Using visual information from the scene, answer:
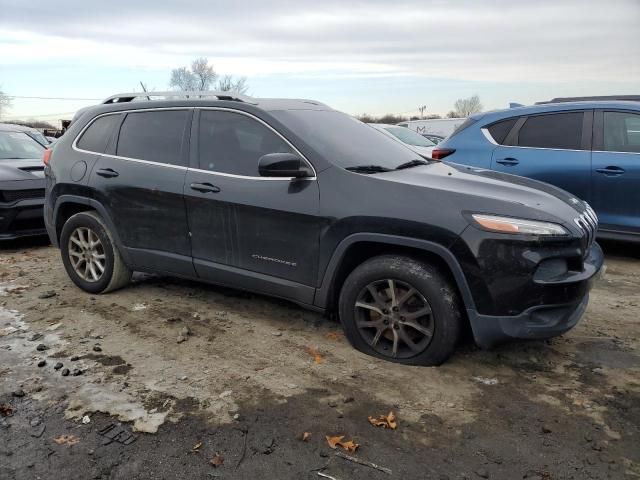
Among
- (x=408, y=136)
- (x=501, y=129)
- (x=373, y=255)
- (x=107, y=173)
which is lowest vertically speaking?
(x=373, y=255)

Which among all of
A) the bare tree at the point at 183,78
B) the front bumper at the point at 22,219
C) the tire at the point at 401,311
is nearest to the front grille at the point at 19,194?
the front bumper at the point at 22,219

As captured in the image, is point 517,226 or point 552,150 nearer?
point 517,226

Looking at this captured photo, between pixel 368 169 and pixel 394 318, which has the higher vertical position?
pixel 368 169

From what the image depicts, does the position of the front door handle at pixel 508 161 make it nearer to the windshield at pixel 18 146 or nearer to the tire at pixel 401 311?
the tire at pixel 401 311

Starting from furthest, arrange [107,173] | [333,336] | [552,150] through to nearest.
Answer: [552,150] < [107,173] < [333,336]

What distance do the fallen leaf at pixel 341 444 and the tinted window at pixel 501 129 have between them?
15.7ft

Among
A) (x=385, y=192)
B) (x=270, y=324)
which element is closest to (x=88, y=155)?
(x=270, y=324)

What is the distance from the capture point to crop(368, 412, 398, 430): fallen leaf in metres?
2.89

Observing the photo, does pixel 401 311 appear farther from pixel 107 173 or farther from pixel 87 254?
pixel 87 254

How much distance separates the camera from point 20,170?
7219 millimetres

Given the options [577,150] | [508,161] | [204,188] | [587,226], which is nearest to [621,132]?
[577,150]

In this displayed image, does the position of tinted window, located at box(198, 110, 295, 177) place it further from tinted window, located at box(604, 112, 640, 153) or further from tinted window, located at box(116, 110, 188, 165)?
tinted window, located at box(604, 112, 640, 153)

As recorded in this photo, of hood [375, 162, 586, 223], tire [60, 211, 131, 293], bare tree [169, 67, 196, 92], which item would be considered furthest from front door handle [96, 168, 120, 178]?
bare tree [169, 67, 196, 92]

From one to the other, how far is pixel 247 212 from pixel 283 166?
51 cm
